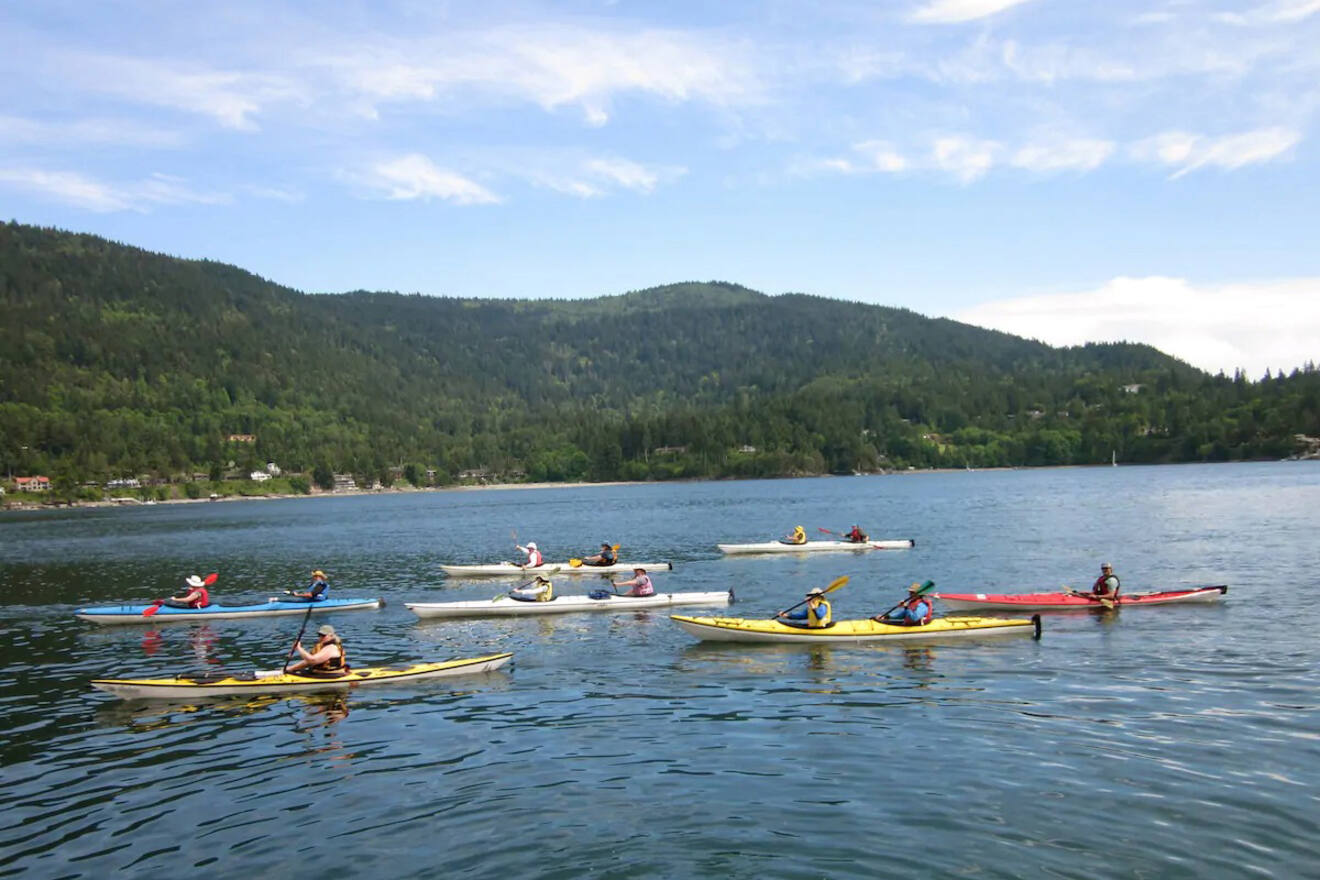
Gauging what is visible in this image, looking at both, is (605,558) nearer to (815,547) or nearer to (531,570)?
(531,570)

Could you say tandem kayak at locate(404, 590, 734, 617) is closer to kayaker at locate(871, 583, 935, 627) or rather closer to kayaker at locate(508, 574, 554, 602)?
kayaker at locate(508, 574, 554, 602)

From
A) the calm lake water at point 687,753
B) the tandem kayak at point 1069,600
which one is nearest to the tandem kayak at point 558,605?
the calm lake water at point 687,753

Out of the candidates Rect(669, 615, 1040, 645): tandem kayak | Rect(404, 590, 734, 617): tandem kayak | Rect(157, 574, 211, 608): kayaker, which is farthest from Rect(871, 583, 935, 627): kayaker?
Rect(157, 574, 211, 608): kayaker

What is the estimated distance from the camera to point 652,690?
76.4ft

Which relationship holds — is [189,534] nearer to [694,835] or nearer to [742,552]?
[742,552]

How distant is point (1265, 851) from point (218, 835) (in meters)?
15.4

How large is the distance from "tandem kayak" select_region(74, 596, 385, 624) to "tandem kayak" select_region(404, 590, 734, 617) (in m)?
3.69

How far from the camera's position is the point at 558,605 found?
37062 millimetres

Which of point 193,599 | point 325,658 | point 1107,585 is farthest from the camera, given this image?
point 193,599

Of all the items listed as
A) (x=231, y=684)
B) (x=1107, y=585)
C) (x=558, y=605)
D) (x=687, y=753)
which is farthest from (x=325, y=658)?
(x=1107, y=585)

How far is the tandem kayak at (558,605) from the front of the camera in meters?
36.7

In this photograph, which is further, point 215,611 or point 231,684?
point 215,611

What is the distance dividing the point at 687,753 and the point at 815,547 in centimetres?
4260

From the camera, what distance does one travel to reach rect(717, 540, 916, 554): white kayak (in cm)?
5862
